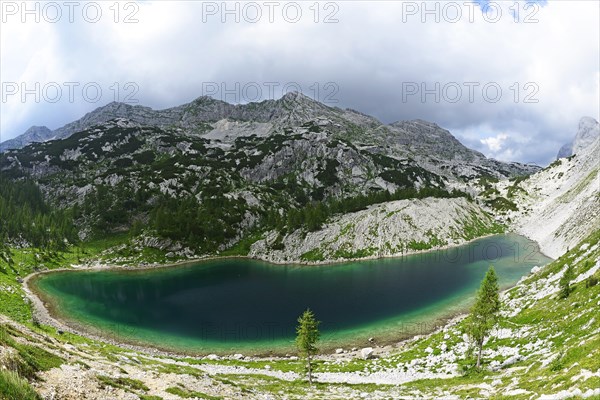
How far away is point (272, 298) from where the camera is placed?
8950 cm

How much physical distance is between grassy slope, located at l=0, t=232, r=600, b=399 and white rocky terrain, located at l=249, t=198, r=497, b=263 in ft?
234

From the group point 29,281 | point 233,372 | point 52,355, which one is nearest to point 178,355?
point 233,372

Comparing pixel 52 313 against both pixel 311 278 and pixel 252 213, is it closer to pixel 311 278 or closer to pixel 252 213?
pixel 311 278

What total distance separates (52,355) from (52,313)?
231 feet

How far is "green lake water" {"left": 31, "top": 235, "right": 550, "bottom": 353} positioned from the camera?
67312 millimetres

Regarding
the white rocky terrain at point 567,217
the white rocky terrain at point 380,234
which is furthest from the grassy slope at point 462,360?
the white rocky terrain at point 380,234

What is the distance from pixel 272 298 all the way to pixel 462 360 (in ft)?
182

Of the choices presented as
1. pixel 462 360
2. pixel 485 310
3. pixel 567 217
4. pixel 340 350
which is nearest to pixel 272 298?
pixel 340 350

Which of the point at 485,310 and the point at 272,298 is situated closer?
the point at 485,310

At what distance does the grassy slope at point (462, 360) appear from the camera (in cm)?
2173

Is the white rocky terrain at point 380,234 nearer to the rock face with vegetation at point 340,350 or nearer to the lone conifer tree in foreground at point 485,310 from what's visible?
the rock face with vegetation at point 340,350

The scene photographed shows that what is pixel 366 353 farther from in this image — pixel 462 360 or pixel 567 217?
pixel 567 217

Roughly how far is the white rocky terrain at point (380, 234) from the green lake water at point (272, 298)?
872cm

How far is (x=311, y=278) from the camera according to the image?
10962 centimetres
